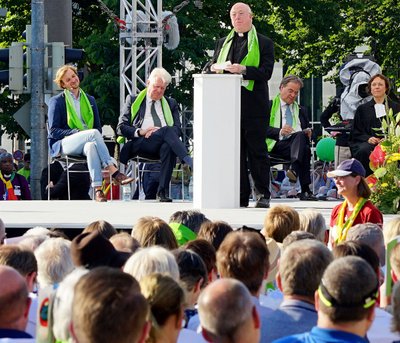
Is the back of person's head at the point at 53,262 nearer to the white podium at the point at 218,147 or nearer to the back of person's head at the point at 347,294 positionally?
the back of person's head at the point at 347,294

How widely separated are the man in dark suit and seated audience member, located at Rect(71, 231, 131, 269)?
6371 millimetres

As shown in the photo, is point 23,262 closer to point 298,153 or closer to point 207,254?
point 207,254

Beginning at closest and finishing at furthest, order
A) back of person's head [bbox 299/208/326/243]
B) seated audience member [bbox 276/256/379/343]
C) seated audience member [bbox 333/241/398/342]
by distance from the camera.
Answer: seated audience member [bbox 276/256/379/343], seated audience member [bbox 333/241/398/342], back of person's head [bbox 299/208/326/243]

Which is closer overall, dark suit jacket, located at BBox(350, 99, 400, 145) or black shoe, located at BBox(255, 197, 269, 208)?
black shoe, located at BBox(255, 197, 269, 208)

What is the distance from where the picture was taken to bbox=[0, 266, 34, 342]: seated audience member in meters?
4.68

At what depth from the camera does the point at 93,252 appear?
5.82 meters

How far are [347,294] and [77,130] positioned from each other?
9.71 metres

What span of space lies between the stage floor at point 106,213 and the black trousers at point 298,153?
17.3 inches

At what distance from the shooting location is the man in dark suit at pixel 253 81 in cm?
1227

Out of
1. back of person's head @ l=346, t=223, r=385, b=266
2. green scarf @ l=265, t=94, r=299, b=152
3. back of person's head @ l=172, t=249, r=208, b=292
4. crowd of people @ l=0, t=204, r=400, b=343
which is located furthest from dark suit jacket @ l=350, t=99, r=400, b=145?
back of person's head @ l=172, t=249, r=208, b=292

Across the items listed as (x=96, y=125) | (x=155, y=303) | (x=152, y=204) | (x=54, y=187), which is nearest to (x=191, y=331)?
(x=155, y=303)

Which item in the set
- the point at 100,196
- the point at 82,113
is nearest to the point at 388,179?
the point at 100,196

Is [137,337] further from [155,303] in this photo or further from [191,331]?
[191,331]

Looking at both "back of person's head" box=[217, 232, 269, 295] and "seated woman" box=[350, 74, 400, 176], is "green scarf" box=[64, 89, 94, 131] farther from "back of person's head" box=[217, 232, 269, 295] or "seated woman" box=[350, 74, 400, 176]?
"back of person's head" box=[217, 232, 269, 295]
